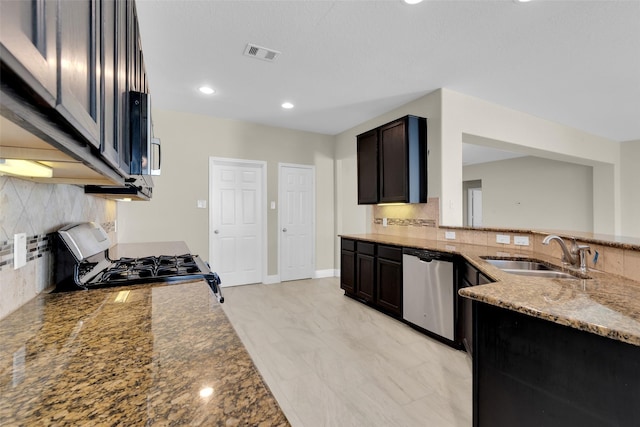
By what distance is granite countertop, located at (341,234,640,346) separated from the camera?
96cm

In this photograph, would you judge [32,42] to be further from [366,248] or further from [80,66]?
[366,248]

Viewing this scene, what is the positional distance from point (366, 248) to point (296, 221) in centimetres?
182

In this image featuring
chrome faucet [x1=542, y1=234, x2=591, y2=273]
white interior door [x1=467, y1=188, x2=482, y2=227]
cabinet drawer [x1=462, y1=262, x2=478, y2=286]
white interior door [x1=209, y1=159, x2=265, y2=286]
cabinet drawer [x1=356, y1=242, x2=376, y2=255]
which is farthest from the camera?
white interior door [x1=467, y1=188, x2=482, y2=227]

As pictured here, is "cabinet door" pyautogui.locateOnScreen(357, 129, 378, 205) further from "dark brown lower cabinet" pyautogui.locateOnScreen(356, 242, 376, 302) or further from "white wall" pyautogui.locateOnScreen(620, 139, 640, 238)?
"white wall" pyautogui.locateOnScreen(620, 139, 640, 238)

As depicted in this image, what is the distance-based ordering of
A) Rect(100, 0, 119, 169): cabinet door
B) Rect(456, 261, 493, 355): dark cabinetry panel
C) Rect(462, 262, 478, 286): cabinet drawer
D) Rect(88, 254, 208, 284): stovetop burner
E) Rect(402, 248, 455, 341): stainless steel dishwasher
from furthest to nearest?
Rect(402, 248, 455, 341): stainless steel dishwasher → Rect(456, 261, 493, 355): dark cabinetry panel → Rect(462, 262, 478, 286): cabinet drawer → Rect(88, 254, 208, 284): stovetop burner → Rect(100, 0, 119, 169): cabinet door

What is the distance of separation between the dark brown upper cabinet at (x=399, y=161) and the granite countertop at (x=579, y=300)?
1961mm

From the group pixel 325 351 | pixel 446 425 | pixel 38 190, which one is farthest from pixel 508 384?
pixel 38 190

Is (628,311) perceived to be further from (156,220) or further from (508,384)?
(156,220)

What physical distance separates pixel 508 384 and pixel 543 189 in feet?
24.1

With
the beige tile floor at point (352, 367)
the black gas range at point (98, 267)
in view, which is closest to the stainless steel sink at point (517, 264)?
the beige tile floor at point (352, 367)

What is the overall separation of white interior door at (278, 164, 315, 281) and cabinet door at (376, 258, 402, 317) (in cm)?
201

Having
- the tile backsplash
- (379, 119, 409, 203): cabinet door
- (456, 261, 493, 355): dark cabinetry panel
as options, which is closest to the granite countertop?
(456, 261, 493, 355): dark cabinetry panel

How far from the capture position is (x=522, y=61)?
2.85 metres

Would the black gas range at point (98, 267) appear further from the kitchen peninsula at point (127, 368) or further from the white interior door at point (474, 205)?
the white interior door at point (474, 205)
